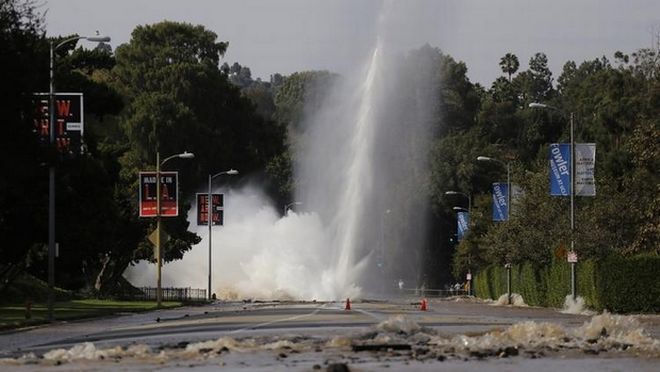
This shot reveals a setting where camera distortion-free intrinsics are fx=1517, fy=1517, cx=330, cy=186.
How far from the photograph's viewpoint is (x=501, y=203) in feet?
282

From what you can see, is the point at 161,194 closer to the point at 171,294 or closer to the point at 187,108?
the point at 171,294

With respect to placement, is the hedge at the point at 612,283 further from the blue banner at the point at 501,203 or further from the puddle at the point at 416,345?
the puddle at the point at 416,345

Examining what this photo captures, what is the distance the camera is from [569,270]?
68.8 meters

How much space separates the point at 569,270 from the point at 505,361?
45627 mm

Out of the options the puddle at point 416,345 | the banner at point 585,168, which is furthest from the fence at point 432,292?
the puddle at point 416,345

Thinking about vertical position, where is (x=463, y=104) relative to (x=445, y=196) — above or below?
above

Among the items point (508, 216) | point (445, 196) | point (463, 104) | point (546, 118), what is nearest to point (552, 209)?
A: point (508, 216)

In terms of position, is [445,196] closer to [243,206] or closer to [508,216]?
[243,206]

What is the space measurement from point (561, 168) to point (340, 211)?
3644 centimetres

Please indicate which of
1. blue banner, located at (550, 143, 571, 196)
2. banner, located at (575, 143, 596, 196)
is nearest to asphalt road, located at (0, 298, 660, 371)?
blue banner, located at (550, 143, 571, 196)

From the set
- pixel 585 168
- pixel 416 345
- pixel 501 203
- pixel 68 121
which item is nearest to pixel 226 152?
pixel 501 203

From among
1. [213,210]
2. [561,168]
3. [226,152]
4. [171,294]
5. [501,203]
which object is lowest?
[171,294]

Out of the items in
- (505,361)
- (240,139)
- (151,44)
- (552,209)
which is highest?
(151,44)

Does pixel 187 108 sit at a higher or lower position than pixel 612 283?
higher
